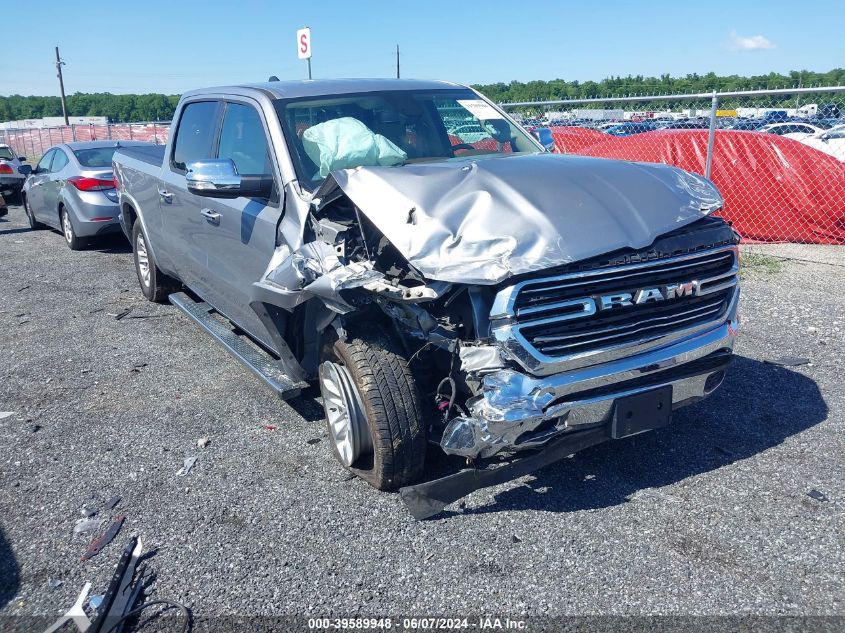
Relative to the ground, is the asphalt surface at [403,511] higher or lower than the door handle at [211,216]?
lower

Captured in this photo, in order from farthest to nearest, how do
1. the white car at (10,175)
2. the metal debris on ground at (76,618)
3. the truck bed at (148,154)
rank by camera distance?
the white car at (10,175), the truck bed at (148,154), the metal debris on ground at (76,618)

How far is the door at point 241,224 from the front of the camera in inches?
159

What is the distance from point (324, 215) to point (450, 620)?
199cm

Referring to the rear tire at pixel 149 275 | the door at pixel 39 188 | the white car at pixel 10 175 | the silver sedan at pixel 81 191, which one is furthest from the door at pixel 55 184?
the white car at pixel 10 175

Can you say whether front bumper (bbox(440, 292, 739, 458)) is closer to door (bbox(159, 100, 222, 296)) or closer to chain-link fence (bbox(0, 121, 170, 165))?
door (bbox(159, 100, 222, 296))

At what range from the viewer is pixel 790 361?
17.2ft

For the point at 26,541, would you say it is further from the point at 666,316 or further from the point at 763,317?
the point at 763,317

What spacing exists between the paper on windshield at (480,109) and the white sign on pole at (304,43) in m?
8.98

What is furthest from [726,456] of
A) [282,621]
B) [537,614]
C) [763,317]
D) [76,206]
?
[76,206]

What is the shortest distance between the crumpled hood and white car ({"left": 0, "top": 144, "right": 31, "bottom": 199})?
15.6 meters

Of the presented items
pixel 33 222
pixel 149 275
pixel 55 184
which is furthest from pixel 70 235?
pixel 149 275

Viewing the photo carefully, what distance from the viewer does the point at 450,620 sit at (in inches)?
107

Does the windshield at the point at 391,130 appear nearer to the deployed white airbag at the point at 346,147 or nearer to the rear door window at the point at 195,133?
the deployed white airbag at the point at 346,147

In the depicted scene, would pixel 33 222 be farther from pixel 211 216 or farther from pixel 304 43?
pixel 211 216
